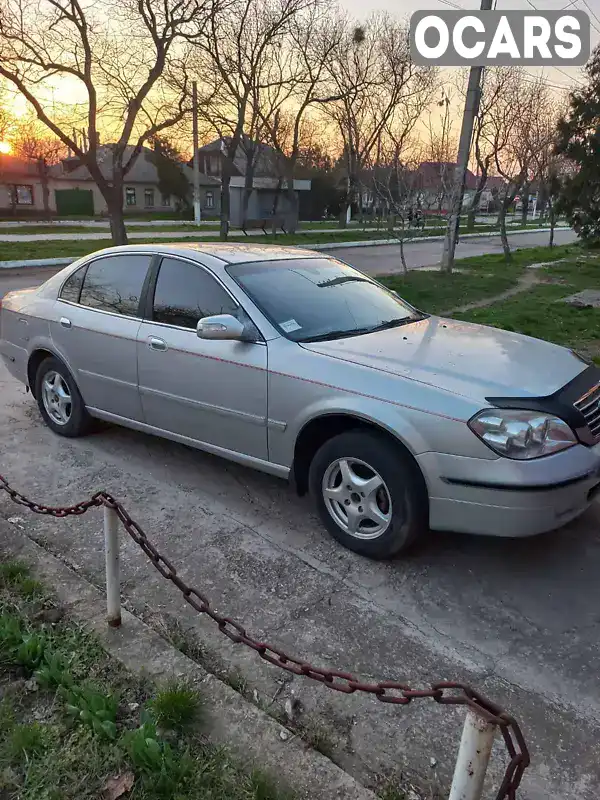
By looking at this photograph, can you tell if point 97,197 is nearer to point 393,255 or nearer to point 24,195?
point 24,195

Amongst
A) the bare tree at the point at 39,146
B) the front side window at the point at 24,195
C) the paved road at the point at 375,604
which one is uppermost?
the bare tree at the point at 39,146

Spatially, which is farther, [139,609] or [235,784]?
[139,609]

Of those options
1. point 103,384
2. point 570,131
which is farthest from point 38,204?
point 103,384

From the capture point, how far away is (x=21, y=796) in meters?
2.06

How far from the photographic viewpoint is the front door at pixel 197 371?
149 inches

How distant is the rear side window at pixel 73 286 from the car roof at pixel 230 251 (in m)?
0.32

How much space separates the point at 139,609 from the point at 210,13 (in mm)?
19978

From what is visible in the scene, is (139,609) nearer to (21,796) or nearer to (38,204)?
(21,796)

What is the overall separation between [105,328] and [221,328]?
1308 mm

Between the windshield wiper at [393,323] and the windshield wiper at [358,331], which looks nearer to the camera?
the windshield wiper at [358,331]

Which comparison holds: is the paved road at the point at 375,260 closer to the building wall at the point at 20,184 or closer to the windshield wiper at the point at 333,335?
the windshield wiper at the point at 333,335

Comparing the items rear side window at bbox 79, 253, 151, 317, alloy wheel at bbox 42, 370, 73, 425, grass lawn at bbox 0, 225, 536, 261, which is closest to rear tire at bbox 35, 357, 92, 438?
alloy wheel at bbox 42, 370, 73, 425

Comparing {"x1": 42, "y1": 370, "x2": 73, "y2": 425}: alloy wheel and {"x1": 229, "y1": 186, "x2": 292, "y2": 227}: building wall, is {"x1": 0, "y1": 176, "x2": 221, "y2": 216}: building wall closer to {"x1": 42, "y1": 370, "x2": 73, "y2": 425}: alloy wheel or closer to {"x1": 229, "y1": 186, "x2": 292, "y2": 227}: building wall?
{"x1": 229, "y1": 186, "x2": 292, "y2": 227}: building wall

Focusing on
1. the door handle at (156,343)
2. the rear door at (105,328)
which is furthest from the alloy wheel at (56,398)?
the door handle at (156,343)
